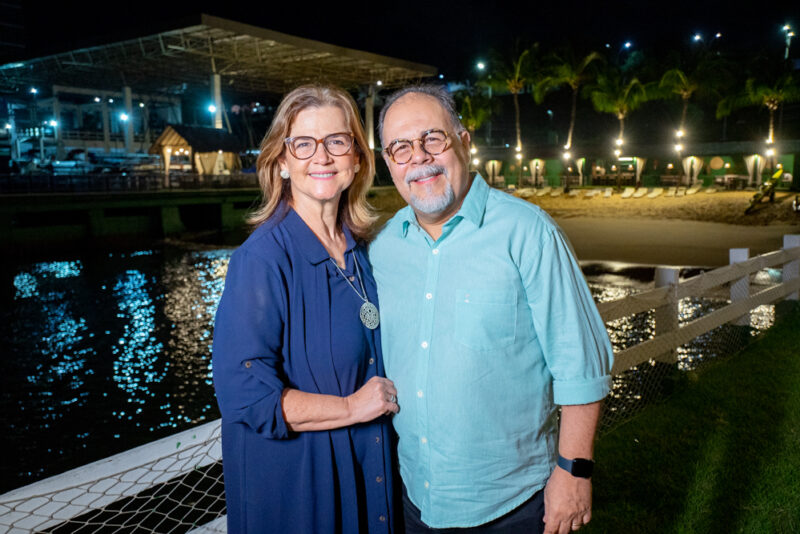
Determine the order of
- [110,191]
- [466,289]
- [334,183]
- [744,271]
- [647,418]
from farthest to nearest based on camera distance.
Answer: [110,191], [744,271], [647,418], [334,183], [466,289]

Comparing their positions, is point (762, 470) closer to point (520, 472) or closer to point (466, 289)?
point (520, 472)

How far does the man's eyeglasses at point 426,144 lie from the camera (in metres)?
2.38

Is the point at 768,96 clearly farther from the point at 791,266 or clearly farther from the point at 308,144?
the point at 308,144

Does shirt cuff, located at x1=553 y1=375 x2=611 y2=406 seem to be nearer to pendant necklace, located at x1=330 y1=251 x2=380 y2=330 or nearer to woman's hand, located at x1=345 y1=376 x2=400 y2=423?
woman's hand, located at x1=345 y1=376 x2=400 y2=423

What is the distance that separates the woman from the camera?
2.10 m

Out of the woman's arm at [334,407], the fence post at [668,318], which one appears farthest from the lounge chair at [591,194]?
the woman's arm at [334,407]

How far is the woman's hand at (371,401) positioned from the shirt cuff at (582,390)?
0.64m

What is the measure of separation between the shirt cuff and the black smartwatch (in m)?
0.22

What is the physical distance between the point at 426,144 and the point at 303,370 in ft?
3.33

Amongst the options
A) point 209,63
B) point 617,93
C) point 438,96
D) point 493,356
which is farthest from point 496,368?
point 209,63

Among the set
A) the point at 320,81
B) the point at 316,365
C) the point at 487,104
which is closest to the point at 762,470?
the point at 316,365

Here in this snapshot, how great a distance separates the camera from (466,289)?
7.18 ft

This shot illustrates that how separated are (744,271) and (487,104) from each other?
49.2 m

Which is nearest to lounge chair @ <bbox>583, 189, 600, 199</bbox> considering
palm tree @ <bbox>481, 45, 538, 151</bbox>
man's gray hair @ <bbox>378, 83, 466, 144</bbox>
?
palm tree @ <bbox>481, 45, 538, 151</bbox>
